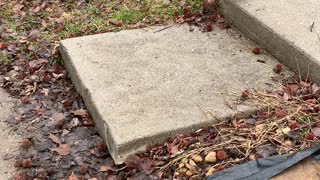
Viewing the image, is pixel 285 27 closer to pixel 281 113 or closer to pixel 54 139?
pixel 281 113

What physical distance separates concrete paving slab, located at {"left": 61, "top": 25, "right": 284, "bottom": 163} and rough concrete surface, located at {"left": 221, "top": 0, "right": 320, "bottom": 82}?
0.38ft

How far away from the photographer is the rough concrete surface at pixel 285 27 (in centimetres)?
329

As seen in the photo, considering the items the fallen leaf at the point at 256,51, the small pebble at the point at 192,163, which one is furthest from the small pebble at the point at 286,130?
the fallen leaf at the point at 256,51

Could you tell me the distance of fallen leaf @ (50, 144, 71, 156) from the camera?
3.01m

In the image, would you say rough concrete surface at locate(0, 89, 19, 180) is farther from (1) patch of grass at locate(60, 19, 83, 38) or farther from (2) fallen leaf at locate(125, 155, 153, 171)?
(1) patch of grass at locate(60, 19, 83, 38)

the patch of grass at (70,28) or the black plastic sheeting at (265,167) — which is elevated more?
the black plastic sheeting at (265,167)

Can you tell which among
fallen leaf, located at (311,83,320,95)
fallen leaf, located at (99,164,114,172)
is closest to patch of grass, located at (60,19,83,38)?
fallen leaf, located at (99,164,114,172)

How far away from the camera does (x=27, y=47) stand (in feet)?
13.8

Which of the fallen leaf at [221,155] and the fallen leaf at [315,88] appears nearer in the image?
the fallen leaf at [221,155]

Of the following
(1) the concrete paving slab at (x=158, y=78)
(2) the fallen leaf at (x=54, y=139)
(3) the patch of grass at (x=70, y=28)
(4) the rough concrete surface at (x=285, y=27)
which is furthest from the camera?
(3) the patch of grass at (x=70, y=28)

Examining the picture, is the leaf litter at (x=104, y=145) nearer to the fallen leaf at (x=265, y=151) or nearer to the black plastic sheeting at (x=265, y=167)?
the fallen leaf at (x=265, y=151)

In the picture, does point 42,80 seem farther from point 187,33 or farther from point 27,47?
point 187,33

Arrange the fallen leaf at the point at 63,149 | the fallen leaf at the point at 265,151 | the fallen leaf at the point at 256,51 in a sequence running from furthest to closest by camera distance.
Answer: the fallen leaf at the point at 256,51
the fallen leaf at the point at 63,149
the fallen leaf at the point at 265,151

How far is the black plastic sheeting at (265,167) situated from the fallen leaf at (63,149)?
1.01 meters
